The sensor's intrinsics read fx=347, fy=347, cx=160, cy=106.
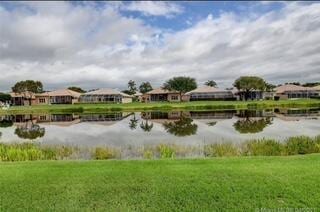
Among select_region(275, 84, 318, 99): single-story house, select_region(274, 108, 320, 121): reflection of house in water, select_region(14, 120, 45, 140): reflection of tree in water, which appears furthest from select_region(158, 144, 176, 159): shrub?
select_region(275, 84, 318, 99): single-story house

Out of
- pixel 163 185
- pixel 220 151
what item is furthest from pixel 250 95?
pixel 163 185

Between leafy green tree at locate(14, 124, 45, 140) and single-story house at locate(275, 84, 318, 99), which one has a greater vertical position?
single-story house at locate(275, 84, 318, 99)

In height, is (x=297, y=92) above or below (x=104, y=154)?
above

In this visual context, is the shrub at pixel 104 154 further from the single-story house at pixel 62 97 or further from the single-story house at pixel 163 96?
the single-story house at pixel 163 96

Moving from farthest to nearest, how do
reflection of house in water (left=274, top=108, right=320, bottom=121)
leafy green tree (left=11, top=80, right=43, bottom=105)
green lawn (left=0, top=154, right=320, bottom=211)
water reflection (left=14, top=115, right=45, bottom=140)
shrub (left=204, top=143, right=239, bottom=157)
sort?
leafy green tree (left=11, top=80, right=43, bottom=105)
reflection of house in water (left=274, top=108, right=320, bottom=121)
water reflection (left=14, top=115, right=45, bottom=140)
shrub (left=204, top=143, right=239, bottom=157)
green lawn (left=0, top=154, right=320, bottom=211)

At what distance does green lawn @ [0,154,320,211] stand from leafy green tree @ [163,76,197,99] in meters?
79.3

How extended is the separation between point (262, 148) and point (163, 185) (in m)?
7.68

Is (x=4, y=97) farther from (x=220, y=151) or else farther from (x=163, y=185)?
(x=163, y=185)

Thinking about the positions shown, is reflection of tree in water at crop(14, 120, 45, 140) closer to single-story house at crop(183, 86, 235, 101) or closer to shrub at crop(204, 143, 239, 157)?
shrub at crop(204, 143, 239, 157)

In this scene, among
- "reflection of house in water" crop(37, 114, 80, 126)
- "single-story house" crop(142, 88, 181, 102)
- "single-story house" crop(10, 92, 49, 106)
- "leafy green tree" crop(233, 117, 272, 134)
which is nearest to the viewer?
"leafy green tree" crop(233, 117, 272, 134)

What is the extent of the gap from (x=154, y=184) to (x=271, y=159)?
4427mm

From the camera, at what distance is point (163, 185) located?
8445mm

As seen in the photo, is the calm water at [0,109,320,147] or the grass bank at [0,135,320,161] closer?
the grass bank at [0,135,320,161]

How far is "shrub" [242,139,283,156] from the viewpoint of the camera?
563 inches
